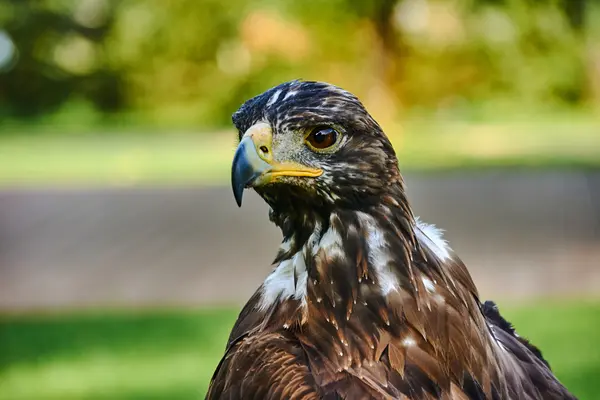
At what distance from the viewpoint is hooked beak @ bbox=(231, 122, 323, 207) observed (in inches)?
115

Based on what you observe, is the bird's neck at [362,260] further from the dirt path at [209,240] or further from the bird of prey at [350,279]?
the dirt path at [209,240]

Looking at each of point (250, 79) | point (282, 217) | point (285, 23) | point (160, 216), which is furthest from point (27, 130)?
point (282, 217)

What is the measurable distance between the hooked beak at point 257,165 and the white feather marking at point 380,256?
0.79 feet

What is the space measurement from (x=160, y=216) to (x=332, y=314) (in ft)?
40.3

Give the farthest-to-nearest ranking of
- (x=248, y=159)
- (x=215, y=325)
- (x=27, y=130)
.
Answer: (x=27, y=130) < (x=215, y=325) < (x=248, y=159)

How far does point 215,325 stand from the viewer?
28.6 ft

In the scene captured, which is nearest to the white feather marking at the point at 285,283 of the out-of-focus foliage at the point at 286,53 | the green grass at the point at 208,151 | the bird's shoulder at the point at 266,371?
the bird's shoulder at the point at 266,371

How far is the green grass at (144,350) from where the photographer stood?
719 cm

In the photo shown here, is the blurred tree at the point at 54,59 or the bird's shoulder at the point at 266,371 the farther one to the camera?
the blurred tree at the point at 54,59

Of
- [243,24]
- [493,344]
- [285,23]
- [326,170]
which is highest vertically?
[243,24]

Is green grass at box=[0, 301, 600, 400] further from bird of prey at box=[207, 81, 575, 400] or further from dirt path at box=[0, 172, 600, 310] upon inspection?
bird of prey at box=[207, 81, 575, 400]

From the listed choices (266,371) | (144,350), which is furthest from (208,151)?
(266,371)

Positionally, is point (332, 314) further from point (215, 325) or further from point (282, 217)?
point (215, 325)

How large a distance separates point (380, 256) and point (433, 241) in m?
0.28
